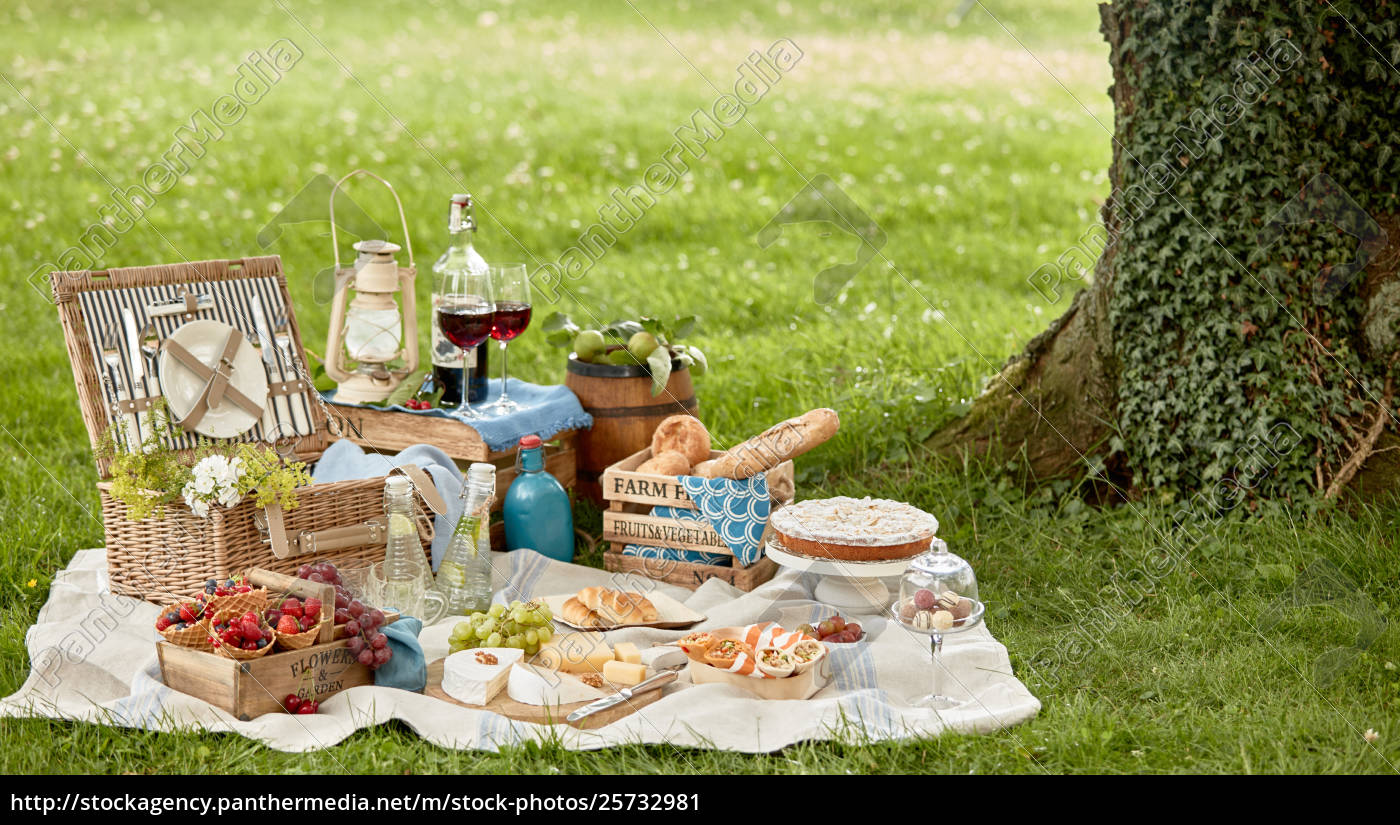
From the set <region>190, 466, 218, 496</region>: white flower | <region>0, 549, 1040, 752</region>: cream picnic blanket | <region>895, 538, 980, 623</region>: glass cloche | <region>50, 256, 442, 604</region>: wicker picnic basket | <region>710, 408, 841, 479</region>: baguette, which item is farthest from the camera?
<region>710, 408, 841, 479</region>: baguette

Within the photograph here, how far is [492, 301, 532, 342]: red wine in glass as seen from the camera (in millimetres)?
4168

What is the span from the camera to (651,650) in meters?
3.41

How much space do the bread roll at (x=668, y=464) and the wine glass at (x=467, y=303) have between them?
0.60m

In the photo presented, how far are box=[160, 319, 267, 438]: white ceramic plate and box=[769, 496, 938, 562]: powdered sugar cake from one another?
166 cm

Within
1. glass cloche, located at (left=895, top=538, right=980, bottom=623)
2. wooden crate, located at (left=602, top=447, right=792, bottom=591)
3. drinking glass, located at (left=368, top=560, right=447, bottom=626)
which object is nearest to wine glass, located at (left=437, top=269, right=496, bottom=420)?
wooden crate, located at (left=602, top=447, right=792, bottom=591)

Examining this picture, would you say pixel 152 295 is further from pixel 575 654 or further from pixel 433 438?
pixel 575 654

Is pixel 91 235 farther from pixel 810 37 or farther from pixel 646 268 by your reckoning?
pixel 810 37

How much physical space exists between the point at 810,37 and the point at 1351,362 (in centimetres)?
1134

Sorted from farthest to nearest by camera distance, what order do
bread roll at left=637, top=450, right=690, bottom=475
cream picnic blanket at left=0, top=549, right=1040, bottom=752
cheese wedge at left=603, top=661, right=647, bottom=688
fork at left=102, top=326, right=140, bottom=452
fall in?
bread roll at left=637, top=450, right=690, bottom=475, fork at left=102, top=326, right=140, bottom=452, cheese wedge at left=603, top=661, right=647, bottom=688, cream picnic blanket at left=0, top=549, right=1040, bottom=752

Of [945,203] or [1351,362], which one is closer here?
[1351,362]

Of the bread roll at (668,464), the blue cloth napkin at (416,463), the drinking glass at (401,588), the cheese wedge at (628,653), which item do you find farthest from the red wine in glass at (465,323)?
the cheese wedge at (628,653)

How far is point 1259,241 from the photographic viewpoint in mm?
4117

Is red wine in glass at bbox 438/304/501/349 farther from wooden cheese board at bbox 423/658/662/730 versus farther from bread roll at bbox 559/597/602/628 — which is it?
wooden cheese board at bbox 423/658/662/730
